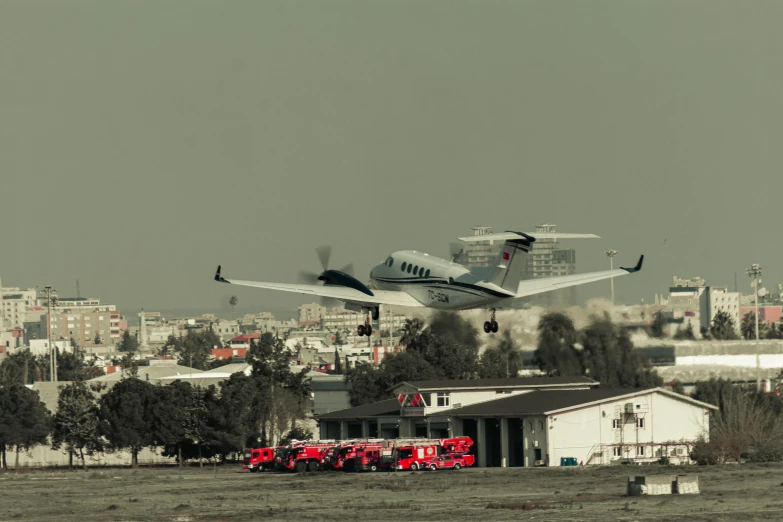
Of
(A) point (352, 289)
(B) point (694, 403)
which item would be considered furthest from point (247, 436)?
(A) point (352, 289)

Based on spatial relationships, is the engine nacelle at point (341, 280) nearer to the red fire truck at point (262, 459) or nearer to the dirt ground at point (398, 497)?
the dirt ground at point (398, 497)

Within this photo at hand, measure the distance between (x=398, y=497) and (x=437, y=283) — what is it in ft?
41.0

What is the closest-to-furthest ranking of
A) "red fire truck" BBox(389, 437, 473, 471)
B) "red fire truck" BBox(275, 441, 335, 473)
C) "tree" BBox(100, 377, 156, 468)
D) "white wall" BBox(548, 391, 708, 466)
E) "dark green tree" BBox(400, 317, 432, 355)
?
1. "red fire truck" BBox(389, 437, 473, 471)
2. "red fire truck" BBox(275, 441, 335, 473)
3. "white wall" BBox(548, 391, 708, 466)
4. "tree" BBox(100, 377, 156, 468)
5. "dark green tree" BBox(400, 317, 432, 355)

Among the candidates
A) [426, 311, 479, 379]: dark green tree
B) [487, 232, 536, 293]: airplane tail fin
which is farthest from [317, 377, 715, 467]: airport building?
[487, 232, 536, 293]: airplane tail fin

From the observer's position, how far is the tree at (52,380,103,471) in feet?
456

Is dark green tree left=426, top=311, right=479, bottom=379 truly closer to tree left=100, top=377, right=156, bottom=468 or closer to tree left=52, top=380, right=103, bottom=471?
tree left=100, top=377, right=156, bottom=468

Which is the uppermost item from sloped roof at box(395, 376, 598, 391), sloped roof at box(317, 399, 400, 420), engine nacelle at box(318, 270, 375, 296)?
engine nacelle at box(318, 270, 375, 296)

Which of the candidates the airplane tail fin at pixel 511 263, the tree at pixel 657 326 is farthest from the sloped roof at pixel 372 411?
the airplane tail fin at pixel 511 263

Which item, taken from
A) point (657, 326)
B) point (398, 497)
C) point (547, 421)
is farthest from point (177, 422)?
point (398, 497)

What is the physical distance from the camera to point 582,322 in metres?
136

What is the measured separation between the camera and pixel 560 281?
89.7m

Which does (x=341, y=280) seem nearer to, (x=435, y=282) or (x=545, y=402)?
(x=435, y=282)

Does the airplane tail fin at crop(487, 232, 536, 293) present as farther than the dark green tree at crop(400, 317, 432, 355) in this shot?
No

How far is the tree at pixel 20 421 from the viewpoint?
450 feet
